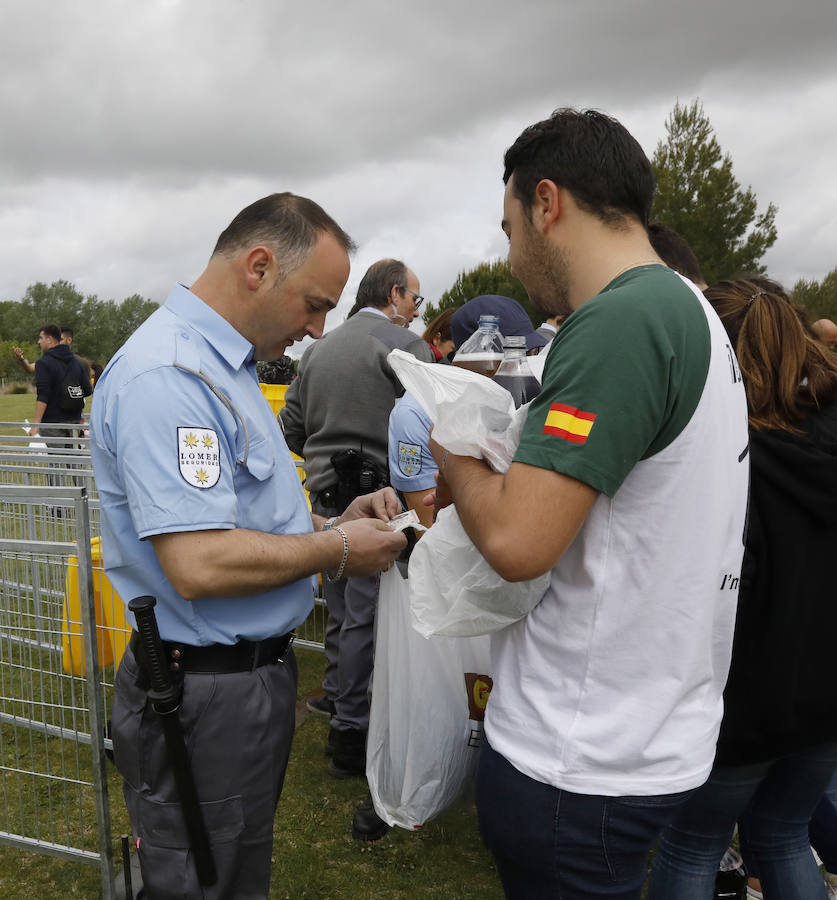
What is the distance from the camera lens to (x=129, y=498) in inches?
60.2

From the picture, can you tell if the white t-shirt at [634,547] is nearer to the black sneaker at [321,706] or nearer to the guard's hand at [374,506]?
the guard's hand at [374,506]

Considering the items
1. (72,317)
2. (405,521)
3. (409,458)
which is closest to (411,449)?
(409,458)

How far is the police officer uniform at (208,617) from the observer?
5.18 ft

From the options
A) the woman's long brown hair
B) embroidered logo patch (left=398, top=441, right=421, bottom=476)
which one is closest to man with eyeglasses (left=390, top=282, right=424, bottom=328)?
embroidered logo patch (left=398, top=441, right=421, bottom=476)

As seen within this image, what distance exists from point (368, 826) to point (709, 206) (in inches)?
1209

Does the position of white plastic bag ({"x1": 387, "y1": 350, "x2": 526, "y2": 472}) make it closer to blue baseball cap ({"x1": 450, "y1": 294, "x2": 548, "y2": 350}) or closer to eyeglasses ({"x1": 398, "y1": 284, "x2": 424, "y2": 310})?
blue baseball cap ({"x1": 450, "y1": 294, "x2": 548, "y2": 350})

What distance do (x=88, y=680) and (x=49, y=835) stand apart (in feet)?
2.79

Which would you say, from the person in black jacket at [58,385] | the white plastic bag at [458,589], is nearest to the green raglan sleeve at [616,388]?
the white plastic bag at [458,589]

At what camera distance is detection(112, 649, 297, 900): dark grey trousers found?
67.2 inches

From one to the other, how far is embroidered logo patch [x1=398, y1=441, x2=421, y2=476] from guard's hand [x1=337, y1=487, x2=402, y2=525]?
1.91 feet

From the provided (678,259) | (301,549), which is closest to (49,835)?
(301,549)

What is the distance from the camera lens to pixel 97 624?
9.87 feet

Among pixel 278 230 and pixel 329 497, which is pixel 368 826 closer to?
pixel 329 497

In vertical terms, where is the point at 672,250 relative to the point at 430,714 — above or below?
above
